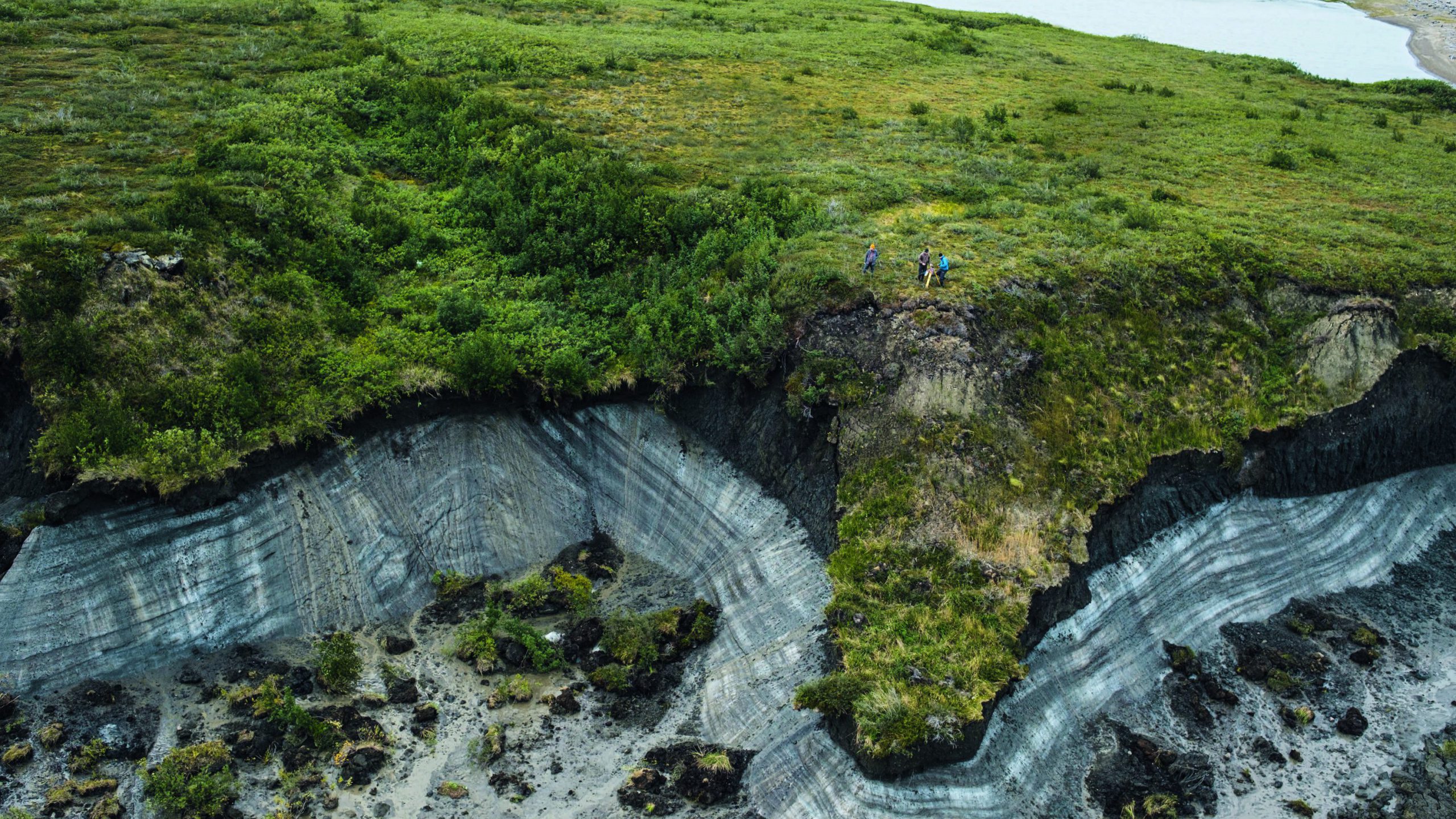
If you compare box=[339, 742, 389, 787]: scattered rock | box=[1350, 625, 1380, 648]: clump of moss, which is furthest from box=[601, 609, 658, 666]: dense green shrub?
box=[1350, 625, 1380, 648]: clump of moss

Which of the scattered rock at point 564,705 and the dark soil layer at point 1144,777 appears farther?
the scattered rock at point 564,705

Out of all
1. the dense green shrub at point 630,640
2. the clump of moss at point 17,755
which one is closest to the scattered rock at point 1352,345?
the dense green shrub at point 630,640

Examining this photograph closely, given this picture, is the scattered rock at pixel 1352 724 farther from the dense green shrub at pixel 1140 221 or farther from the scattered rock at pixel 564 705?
the scattered rock at pixel 564 705

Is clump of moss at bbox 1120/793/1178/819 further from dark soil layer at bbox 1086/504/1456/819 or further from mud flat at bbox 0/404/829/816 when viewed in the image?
mud flat at bbox 0/404/829/816

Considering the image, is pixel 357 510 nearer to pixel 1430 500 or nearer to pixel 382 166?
pixel 382 166

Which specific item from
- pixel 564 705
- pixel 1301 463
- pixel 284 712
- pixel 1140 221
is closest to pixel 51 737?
pixel 284 712

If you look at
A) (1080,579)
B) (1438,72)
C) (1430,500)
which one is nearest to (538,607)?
(1080,579)
